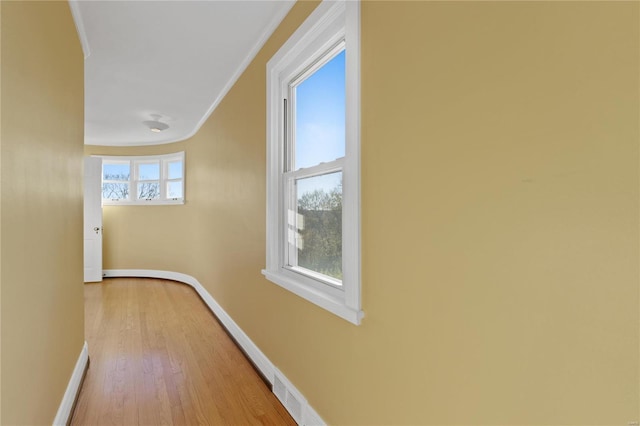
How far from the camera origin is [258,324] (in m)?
2.55

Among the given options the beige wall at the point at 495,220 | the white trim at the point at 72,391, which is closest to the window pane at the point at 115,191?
the white trim at the point at 72,391

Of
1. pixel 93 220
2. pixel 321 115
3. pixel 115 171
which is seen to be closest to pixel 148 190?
pixel 115 171

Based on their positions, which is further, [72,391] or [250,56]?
[250,56]

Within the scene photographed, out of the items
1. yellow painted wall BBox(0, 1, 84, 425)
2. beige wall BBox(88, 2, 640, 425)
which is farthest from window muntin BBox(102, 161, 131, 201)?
beige wall BBox(88, 2, 640, 425)

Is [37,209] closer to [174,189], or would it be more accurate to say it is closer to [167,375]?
[167,375]

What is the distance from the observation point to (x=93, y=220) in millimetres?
5594

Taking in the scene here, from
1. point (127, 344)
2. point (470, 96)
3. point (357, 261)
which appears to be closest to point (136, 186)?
point (127, 344)

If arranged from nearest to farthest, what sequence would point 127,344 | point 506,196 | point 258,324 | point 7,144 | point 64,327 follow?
point 506,196 → point 7,144 → point 64,327 → point 258,324 → point 127,344

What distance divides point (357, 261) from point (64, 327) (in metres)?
1.71

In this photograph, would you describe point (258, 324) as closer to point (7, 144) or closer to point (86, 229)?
point (7, 144)

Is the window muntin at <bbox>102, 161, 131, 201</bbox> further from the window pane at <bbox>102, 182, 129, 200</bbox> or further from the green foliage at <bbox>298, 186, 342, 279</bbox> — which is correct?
the green foliage at <bbox>298, 186, 342, 279</bbox>

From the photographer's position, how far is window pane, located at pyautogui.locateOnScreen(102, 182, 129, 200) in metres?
6.10

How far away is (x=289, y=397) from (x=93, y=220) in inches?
204

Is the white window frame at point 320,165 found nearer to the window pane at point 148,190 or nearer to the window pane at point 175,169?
the window pane at point 175,169
